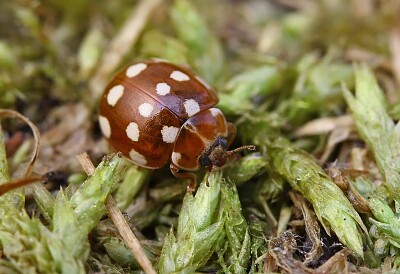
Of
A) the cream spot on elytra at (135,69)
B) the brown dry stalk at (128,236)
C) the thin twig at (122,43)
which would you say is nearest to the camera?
the brown dry stalk at (128,236)

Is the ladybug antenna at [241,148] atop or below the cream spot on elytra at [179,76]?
below

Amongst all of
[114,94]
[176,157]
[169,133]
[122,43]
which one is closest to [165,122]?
[169,133]

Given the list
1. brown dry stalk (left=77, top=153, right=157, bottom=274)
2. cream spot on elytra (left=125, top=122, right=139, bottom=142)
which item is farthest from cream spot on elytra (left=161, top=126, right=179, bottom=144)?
brown dry stalk (left=77, top=153, right=157, bottom=274)

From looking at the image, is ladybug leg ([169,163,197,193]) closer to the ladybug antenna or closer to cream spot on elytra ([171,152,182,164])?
cream spot on elytra ([171,152,182,164])

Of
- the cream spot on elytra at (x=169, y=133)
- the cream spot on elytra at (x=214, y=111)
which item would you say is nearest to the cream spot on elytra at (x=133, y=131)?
the cream spot on elytra at (x=169, y=133)

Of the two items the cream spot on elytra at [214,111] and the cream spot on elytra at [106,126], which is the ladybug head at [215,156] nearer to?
the cream spot on elytra at [214,111]

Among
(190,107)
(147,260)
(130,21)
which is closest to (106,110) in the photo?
(190,107)

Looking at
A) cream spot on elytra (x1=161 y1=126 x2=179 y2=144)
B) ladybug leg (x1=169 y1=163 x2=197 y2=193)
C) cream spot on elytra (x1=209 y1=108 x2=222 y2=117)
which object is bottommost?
ladybug leg (x1=169 y1=163 x2=197 y2=193)

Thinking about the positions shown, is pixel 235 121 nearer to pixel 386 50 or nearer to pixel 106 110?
pixel 106 110
